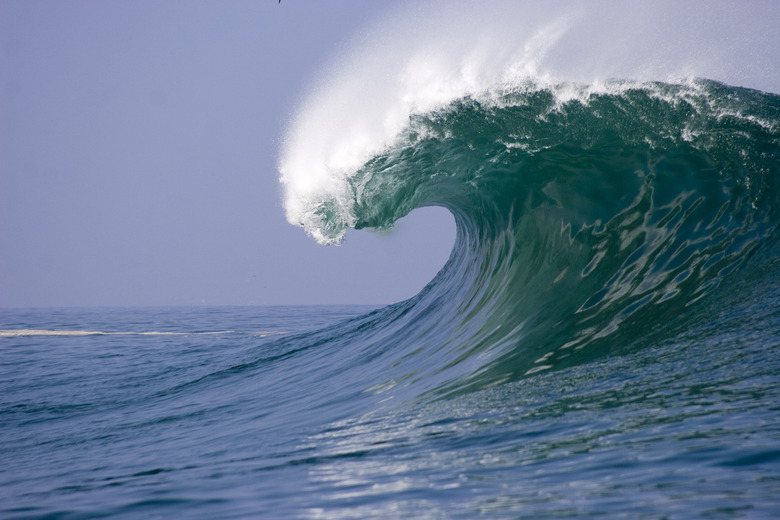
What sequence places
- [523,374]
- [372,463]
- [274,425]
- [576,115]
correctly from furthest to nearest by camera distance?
[576,115], [274,425], [523,374], [372,463]

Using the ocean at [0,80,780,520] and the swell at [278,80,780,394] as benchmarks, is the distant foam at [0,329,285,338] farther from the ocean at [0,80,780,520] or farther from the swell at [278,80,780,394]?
the swell at [278,80,780,394]

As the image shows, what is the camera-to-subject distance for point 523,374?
149 inches

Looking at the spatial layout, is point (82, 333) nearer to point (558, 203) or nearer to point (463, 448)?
point (558, 203)

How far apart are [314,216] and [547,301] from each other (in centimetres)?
319

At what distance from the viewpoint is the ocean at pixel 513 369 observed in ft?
6.74

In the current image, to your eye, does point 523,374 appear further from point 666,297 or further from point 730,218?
point 730,218

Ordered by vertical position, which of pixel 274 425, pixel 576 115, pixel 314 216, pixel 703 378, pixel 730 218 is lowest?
pixel 274 425

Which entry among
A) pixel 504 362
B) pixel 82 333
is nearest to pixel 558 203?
pixel 504 362

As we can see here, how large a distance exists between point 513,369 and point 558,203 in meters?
2.24

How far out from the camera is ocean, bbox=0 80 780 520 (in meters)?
2.05

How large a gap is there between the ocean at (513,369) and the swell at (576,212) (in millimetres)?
21

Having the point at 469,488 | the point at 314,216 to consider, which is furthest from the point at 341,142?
the point at 469,488

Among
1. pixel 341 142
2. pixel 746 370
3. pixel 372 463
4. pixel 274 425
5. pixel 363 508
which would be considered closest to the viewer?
pixel 363 508

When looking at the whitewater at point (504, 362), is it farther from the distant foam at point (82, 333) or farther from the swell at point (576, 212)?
the distant foam at point (82, 333)
